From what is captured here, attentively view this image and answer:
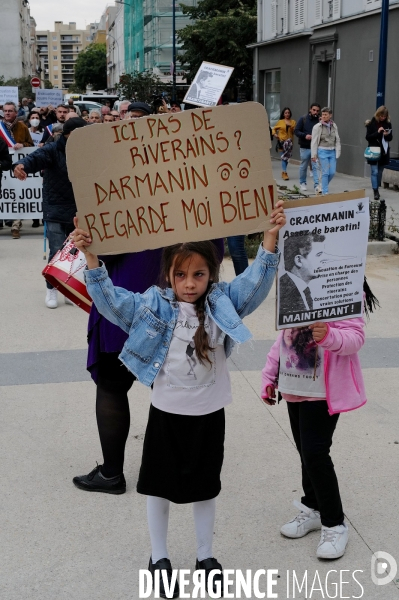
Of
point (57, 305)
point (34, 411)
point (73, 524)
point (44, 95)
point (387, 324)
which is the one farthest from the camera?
point (44, 95)

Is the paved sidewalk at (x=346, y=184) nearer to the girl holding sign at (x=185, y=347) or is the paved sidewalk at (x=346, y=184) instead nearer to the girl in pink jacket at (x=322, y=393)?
the girl in pink jacket at (x=322, y=393)

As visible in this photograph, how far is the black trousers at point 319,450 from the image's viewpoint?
3.24m

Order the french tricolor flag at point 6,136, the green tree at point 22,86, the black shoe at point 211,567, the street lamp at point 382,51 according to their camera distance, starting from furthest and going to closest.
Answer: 1. the green tree at point 22,86
2. the street lamp at point 382,51
3. the french tricolor flag at point 6,136
4. the black shoe at point 211,567

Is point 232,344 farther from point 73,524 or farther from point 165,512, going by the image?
point 73,524

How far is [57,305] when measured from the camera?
789 cm

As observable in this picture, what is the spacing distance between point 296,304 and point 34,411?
253cm

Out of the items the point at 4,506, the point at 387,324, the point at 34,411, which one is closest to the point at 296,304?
the point at 4,506

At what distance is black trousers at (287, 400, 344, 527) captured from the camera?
10.6 ft

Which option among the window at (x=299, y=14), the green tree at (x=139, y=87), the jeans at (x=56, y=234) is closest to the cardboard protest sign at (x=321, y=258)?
the jeans at (x=56, y=234)

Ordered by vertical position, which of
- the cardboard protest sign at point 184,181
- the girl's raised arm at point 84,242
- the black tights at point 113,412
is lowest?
the black tights at point 113,412

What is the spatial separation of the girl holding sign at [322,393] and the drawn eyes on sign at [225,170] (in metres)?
0.66

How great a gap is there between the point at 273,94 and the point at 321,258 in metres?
26.4

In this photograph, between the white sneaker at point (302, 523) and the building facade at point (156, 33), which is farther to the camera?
the building facade at point (156, 33)

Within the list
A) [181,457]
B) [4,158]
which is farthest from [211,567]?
[4,158]
